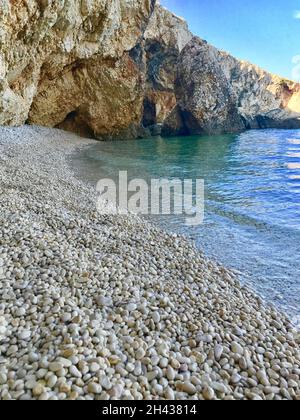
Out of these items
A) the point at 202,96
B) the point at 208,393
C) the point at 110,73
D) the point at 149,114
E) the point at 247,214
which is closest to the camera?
the point at 208,393

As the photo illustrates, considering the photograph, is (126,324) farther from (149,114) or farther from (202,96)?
(202,96)

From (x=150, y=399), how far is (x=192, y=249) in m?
4.45

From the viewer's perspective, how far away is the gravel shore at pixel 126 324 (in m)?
3.27

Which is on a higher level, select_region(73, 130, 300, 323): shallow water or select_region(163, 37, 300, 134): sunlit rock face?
select_region(163, 37, 300, 134): sunlit rock face

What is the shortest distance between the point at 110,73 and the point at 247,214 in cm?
2793

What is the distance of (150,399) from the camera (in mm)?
3143

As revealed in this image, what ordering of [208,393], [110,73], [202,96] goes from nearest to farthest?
1. [208,393]
2. [110,73]
3. [202,96]

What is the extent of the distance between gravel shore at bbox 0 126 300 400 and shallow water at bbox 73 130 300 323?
28.7 inches

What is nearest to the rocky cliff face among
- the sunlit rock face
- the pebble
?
the sunlit rock face

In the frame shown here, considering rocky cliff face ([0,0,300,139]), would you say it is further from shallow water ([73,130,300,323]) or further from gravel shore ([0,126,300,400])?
gravel shore ([0,126,300,400])

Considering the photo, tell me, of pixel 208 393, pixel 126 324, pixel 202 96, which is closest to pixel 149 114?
pixel 202 96

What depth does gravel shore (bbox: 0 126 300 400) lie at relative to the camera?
10.7ft

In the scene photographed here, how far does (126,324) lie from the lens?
4.24m
